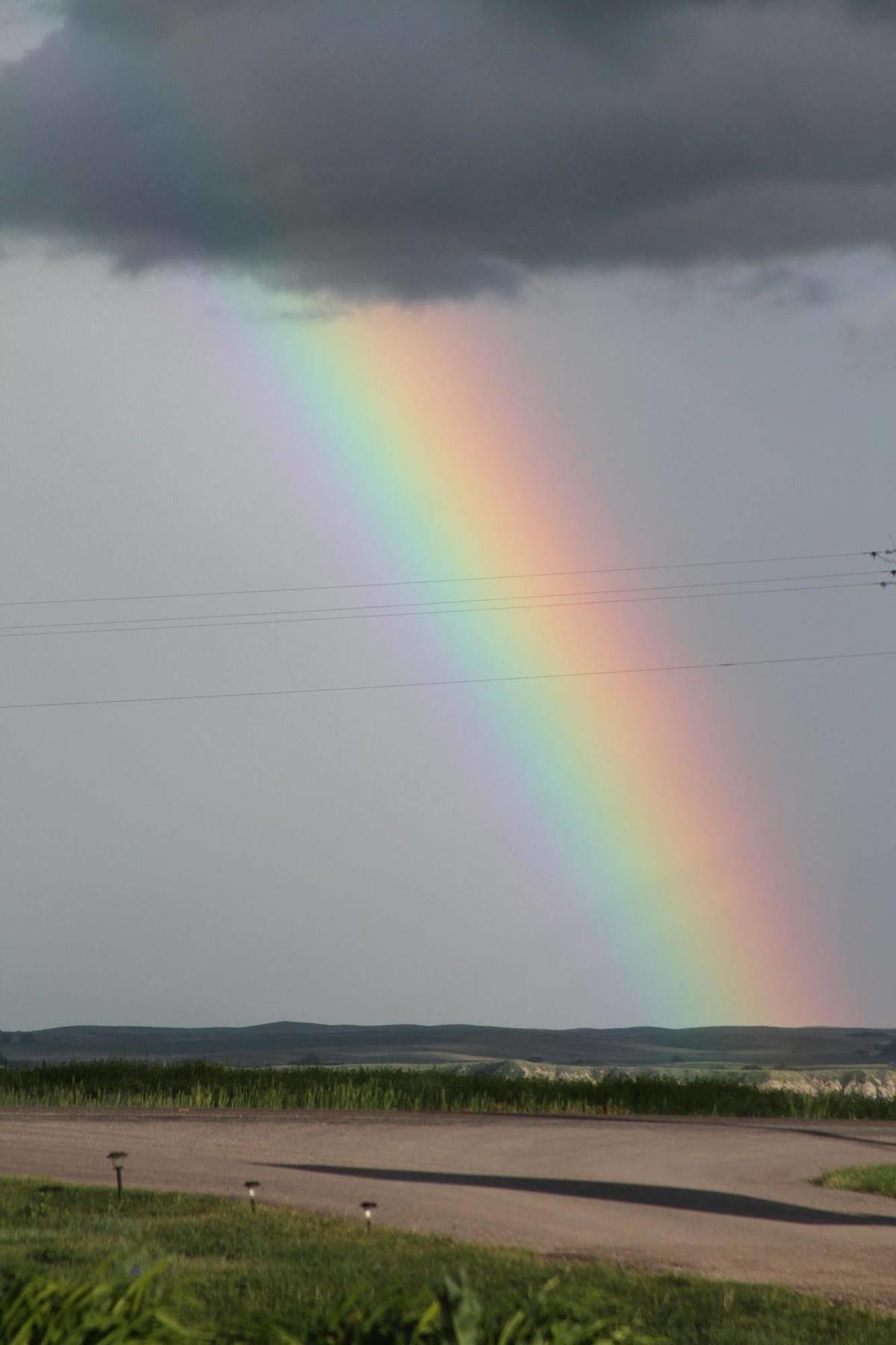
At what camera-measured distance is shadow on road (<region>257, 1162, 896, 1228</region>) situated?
55.0 feet

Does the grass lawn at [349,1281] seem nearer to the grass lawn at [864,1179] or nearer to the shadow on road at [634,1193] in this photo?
the shadow on road at [634,1193]

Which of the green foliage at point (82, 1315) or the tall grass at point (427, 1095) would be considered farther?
the tall grass at point (427, 1095)

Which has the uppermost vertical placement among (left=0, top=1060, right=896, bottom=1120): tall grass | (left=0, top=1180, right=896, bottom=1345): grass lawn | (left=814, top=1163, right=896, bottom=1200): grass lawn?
(left=0, top=1060, right=896, bottom=1120): tall grass

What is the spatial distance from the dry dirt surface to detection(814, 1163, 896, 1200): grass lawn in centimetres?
43

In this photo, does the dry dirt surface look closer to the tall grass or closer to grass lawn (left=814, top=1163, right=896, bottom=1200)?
grass lawn (left=814, top=1163, right=896, bottom=1200)

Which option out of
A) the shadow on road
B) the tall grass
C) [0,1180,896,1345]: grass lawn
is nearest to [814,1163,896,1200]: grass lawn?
the shadow on road

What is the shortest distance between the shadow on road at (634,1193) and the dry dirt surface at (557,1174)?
0.05 metres

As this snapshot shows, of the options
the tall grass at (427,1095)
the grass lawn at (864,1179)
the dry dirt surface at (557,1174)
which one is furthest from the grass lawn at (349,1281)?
the tall grass at (427,1095)

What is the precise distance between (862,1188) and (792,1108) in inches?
430

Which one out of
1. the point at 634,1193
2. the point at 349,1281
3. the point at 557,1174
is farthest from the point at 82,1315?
the point at 557,1174

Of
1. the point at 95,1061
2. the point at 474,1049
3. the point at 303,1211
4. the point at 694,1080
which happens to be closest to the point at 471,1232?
the point at 303,1211

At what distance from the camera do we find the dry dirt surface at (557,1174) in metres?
14.4

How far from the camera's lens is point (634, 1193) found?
1836cm

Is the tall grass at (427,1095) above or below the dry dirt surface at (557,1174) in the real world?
above
